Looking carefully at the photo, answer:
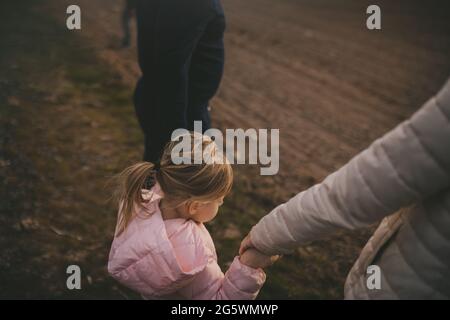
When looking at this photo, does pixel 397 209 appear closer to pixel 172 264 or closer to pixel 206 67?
pixel 172 264

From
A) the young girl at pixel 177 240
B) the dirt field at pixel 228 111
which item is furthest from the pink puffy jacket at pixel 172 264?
the dirt field at pixel 228 111

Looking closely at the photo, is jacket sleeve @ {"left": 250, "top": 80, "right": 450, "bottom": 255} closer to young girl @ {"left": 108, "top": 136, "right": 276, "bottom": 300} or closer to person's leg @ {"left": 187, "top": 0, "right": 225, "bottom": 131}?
young girl @ {"left": 108, "top": 136, "right": 276, "bottom": 300}

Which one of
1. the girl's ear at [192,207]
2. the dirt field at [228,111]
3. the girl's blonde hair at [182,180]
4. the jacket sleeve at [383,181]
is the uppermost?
the jacket sleeve at [383,181]

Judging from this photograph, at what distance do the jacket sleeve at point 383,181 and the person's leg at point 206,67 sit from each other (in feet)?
2.91

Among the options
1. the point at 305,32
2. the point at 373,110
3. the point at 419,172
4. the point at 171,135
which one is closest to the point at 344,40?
the point at 305,32

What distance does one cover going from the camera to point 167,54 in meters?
1.70

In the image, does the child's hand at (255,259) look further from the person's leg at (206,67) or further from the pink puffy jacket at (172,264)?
the person's leg at (206,67)

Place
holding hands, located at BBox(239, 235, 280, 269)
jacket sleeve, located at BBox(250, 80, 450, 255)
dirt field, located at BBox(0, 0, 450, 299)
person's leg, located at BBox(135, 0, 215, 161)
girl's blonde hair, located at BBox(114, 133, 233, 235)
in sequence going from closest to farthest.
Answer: jacket sleeve, located at BBox(250, 80, 450, 255), holding hands, located at BBox(239, 235, 280, 269), girl's blonde hair, located at BBox(114, 133, 233, 235), person's leg, located at BBox(135, 0, 215, 161), dirt field, located at BBox(0, 0, 450, 299)

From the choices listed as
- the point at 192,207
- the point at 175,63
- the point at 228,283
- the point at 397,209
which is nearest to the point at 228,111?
the point at 175,63

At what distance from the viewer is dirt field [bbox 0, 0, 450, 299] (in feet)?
7.92

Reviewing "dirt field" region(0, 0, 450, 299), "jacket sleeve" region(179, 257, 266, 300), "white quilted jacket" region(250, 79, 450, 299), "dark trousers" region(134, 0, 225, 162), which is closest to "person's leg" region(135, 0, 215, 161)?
"dark trousers" region(134, 0, 225, 162)

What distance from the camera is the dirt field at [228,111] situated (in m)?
2.41

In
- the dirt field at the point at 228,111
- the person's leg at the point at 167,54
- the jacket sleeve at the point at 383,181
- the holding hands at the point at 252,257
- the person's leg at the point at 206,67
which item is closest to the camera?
the jacket sleeve at the point at 383,181

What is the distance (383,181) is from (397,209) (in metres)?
0.09
